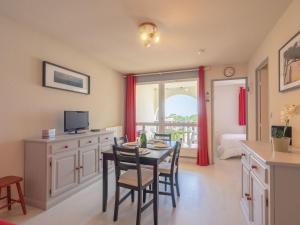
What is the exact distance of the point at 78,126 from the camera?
3.26 meters

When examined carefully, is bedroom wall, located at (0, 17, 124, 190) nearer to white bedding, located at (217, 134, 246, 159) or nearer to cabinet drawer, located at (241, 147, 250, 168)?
cabinet drawer, located at (241, 147, 250, 168)

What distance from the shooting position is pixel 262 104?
346 cm

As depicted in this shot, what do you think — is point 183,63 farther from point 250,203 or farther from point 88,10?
point 250,203

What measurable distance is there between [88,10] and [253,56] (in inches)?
127

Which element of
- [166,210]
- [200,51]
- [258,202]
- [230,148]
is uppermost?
[200,51]

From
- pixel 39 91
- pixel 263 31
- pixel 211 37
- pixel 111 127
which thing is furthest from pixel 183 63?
pixel 39 91

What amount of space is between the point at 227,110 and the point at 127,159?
17.8ft

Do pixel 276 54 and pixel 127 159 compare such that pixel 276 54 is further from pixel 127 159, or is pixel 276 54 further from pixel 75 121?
pixel 75 121

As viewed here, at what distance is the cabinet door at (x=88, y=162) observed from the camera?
2.91 m

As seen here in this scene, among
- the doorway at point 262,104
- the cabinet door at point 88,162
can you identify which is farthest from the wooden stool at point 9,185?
the doorway at point 262,104

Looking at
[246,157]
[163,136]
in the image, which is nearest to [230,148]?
[163,136]

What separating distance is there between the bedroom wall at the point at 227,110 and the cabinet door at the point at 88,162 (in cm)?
457

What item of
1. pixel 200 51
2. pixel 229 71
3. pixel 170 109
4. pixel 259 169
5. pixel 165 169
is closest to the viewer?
pixel 259 169

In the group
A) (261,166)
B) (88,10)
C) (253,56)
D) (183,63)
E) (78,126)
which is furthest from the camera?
(183,63)
